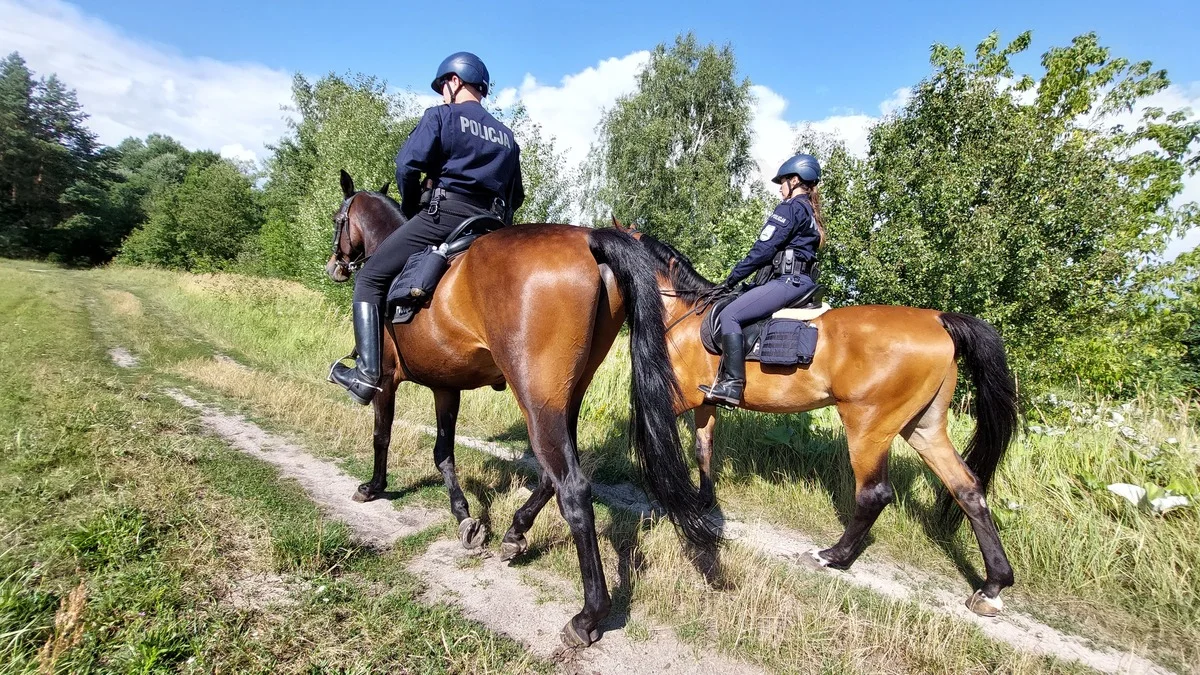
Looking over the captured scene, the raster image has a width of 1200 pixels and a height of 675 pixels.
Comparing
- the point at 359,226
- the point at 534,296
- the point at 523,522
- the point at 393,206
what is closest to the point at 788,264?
the point at 534,296

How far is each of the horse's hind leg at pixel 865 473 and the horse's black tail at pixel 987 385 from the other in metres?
0.76

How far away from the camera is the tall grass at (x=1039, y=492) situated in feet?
11.1

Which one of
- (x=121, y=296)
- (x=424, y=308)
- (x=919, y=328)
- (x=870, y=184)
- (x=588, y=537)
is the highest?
(x=870, y=184)

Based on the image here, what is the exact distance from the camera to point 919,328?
3.82m

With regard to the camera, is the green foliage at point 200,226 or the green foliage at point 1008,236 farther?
the green foliage at point 200,226

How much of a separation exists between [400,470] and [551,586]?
236 cm

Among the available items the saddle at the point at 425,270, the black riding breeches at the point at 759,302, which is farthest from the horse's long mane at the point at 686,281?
the saddle at the point at 425,270

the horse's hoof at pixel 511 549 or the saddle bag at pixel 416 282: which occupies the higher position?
the saddle bag at pixel 416 282

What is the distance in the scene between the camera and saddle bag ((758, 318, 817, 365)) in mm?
4004

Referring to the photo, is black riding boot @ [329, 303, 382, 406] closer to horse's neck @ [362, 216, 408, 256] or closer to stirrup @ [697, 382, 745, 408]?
horse's neck @ [362, 216, 408, 256]

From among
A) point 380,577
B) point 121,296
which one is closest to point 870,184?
point 380,577

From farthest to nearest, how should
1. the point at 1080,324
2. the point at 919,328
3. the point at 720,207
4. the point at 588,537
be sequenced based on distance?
1. the point at 720,207
2. the point at 1080,324
3. the point at 919,328
4. the point at 588,537

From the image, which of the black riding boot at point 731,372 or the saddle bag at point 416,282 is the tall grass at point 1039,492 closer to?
the black riding boot at point 731,372

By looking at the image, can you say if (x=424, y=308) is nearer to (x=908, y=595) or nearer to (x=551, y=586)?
(x=551, y=586)
